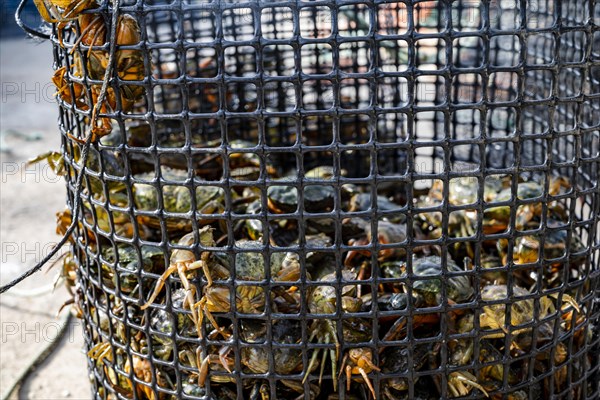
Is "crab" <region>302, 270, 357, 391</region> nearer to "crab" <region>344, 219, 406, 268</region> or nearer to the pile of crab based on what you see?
the pile of crab

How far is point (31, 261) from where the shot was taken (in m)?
3.38

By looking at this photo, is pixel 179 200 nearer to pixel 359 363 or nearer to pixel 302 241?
pixel 302 241

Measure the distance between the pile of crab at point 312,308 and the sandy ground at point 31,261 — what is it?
0.58m

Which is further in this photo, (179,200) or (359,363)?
(179,200)

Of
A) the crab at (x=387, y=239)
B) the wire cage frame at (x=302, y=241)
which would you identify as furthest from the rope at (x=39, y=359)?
the crab at (x=387, y=239)

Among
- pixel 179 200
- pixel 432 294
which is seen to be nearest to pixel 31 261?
pixel 179 200

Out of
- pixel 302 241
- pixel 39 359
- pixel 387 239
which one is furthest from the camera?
pixel 39 359

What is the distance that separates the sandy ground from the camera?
8.20 ft

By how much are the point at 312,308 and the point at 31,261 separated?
88.8 inches

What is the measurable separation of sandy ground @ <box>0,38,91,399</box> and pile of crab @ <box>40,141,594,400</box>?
1.92 feet

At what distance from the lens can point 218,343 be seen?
1521mm

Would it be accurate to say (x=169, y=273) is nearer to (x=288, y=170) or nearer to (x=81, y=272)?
(x=81, y=272)

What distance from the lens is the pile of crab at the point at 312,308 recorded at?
4.74 ft

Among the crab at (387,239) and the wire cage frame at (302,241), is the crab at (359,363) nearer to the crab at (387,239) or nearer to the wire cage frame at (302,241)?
the wire cage frame at (302,241)
